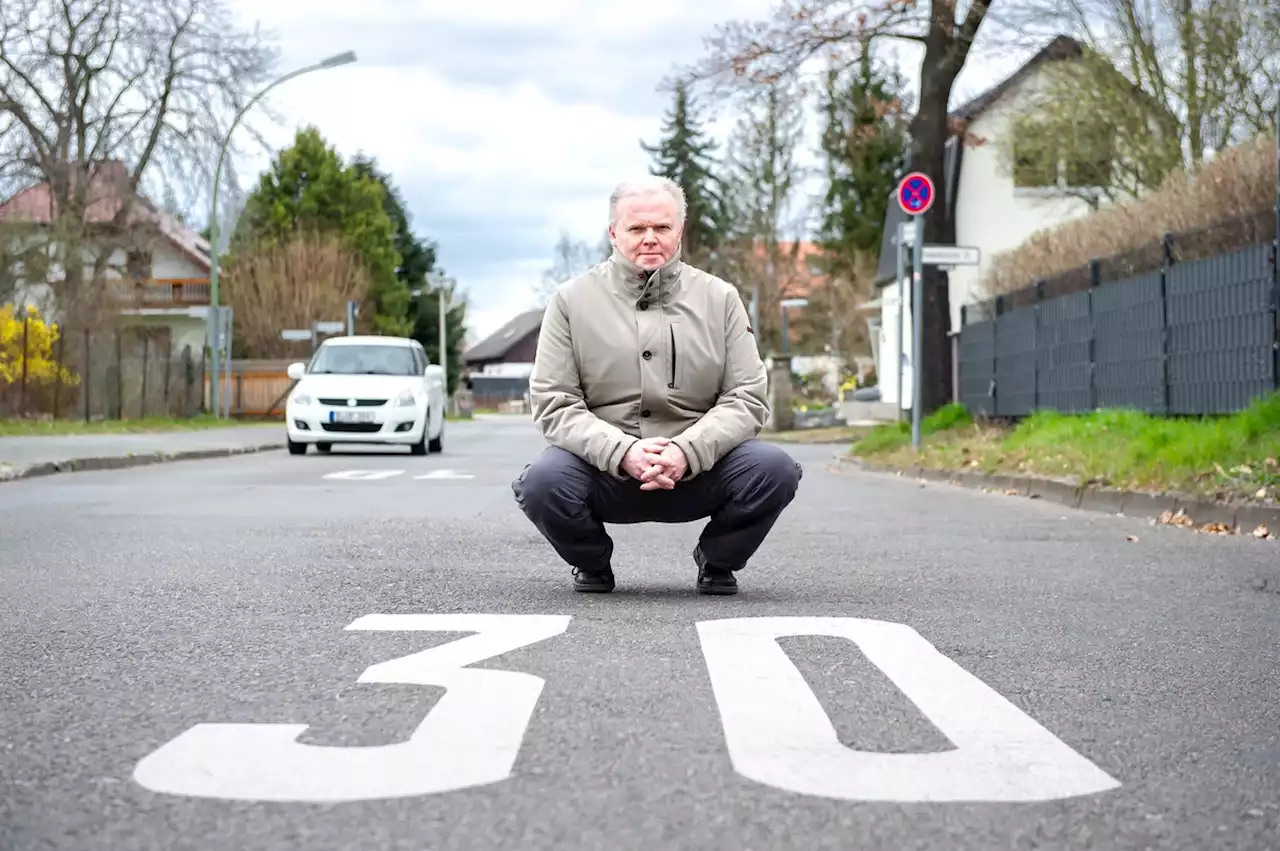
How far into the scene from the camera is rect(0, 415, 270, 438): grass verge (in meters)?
27.0

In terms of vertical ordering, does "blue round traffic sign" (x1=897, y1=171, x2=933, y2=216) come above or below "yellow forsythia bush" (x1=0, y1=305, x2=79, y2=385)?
above

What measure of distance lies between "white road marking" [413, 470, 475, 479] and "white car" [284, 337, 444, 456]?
4.55 metres

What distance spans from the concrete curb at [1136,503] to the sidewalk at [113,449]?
9.66 meters

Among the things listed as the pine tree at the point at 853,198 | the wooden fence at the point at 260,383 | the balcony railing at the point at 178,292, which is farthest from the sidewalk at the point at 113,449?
the balcony railing at the point at 178,292

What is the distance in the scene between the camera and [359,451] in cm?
2573

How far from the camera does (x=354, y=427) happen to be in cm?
2323

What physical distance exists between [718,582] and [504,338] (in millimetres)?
129397

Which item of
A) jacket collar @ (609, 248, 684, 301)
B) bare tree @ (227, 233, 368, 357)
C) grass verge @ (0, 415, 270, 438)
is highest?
bare tree @ (227, 233, 368, 357)

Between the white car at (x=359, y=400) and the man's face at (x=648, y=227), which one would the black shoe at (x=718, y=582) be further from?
the white car at (x=359, y=400)

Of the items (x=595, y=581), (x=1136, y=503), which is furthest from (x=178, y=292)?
(x=595, y=581)

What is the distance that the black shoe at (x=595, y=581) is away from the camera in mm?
6609

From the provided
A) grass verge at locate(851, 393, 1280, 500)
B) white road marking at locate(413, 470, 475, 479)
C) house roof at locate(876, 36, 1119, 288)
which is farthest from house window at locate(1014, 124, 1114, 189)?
white road marking at locate(413, 470, 475, 479)

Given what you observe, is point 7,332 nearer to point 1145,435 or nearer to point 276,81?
point 276,81

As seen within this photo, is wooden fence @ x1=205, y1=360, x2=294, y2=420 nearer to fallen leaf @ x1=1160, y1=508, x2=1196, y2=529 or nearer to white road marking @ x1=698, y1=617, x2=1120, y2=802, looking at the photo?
fallen leaf @ x1=1160, y1=508, x2=1196, y2=529
